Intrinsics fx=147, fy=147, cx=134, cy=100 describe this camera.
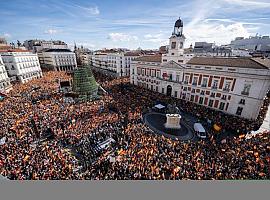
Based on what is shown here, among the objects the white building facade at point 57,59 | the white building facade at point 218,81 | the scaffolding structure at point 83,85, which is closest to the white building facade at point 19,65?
the white building facade at point 57,59

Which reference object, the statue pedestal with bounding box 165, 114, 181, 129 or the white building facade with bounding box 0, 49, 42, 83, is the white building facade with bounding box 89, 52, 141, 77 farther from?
the statue pedestal with bounding box 165, 114, 181, 129

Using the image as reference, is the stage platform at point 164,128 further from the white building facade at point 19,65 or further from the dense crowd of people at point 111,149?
the white building facade at point 19,65

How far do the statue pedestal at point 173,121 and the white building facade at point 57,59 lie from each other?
73.1 meters

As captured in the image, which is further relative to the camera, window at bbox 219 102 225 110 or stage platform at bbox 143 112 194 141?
window at bbox 219 102 225 110

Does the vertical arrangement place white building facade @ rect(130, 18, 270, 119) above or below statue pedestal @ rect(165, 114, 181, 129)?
above

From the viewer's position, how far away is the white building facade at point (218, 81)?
23.6 m

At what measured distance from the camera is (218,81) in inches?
1088

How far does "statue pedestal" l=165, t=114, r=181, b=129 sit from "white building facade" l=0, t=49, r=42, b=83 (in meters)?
51.5

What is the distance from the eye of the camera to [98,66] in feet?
252

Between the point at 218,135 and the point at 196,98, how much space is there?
1171 centimetres

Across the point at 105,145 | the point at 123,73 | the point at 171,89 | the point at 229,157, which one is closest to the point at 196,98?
the point at 171,89

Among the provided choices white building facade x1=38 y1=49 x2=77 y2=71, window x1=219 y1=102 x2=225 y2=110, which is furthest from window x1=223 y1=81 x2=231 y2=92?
white building facade x1=38 y1=49 x2=77 y2=71

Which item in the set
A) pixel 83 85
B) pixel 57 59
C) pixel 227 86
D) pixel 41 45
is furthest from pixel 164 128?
pixel 41 45

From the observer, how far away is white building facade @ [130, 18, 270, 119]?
23.6 meters
